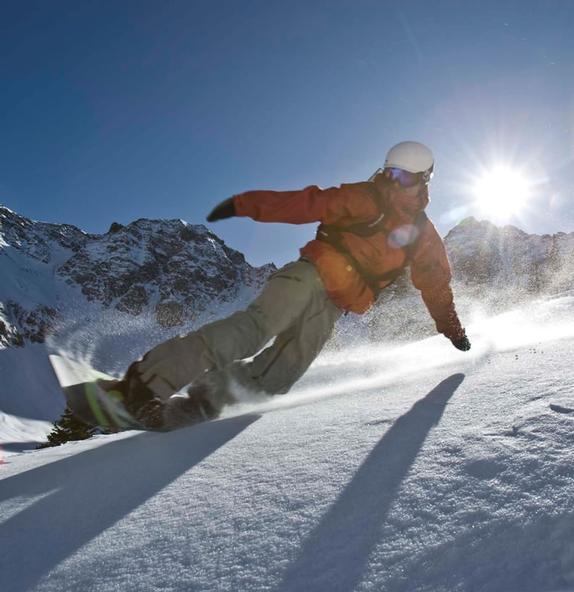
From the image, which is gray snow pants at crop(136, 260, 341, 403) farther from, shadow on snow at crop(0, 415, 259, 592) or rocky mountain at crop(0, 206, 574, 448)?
rocky mountain at crop(0, 206, 574, 448)

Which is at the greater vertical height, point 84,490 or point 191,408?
point 191,408

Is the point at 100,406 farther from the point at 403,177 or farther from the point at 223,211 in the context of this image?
the point at 403,177

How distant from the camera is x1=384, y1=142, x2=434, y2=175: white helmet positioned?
402cm

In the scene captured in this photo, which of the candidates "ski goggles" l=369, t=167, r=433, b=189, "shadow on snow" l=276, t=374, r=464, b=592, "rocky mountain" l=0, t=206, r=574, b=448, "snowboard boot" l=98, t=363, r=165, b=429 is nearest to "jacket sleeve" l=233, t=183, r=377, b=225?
"ski goggles" l=369, t=167, r=433, b=189

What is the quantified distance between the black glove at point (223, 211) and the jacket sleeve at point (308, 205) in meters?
0.05

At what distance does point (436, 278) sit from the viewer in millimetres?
4508

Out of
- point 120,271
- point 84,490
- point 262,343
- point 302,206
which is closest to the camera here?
point 84,490

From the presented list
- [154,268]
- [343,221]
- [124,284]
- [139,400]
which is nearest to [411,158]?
[343,221]

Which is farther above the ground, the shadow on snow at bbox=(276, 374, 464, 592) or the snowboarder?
the snowboarder

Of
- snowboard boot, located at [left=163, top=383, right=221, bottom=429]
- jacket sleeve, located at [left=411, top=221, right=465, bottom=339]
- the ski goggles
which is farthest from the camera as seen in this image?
jacket sleeve, located at [left=411, top=221, right=465, bottom=339]

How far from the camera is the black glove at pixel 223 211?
148 inches

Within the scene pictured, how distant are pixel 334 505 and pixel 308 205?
288cm

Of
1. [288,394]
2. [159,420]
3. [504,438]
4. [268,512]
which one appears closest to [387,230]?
[288,394]

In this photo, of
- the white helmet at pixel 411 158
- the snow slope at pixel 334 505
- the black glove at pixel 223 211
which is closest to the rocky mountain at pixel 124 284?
the white helmet at pixel 411 158
